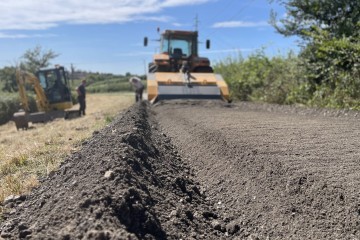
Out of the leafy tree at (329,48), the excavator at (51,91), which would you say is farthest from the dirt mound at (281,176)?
the excavator at (51,91)

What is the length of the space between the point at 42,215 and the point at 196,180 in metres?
2.33

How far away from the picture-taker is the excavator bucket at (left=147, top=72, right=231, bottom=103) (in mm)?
13602

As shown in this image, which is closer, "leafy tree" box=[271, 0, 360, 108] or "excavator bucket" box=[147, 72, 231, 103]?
"leafy tree" box=[271, 0, 360, 108]

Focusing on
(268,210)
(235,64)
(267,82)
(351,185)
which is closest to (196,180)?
(268,210)

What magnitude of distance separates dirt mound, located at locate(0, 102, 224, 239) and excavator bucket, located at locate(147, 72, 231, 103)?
8.39 m

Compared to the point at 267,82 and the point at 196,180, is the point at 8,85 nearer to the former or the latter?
A: the point at 267,82

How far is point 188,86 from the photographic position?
44.8 ft

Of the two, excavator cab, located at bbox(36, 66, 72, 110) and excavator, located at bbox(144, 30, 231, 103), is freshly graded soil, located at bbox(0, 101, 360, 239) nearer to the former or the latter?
excavator, located at bbox(144, 30, 231, 103)

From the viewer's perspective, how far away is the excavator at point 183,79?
44.7 feet

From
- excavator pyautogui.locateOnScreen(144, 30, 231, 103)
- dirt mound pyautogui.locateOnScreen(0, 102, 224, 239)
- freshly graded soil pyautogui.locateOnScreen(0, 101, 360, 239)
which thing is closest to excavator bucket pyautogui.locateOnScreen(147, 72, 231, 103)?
excavator pyautogui.locateOnScreen(144, 30, 231, 103)

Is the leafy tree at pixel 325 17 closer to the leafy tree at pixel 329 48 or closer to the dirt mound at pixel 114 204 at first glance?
the leafy tree at pixel 329 48

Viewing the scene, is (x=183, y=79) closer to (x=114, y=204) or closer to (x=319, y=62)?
(x=319, y=62)

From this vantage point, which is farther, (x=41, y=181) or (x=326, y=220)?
(x=41, y=181)

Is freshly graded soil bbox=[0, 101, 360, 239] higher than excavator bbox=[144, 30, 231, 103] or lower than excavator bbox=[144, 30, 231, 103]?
lower
